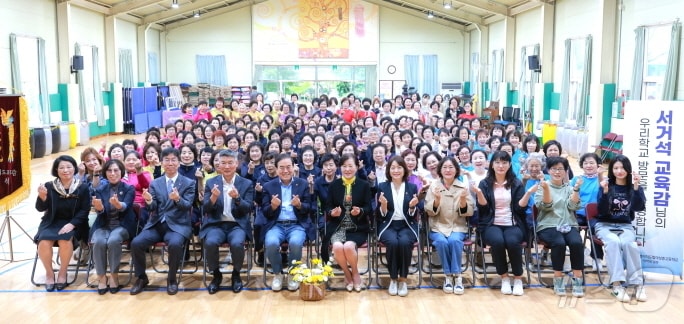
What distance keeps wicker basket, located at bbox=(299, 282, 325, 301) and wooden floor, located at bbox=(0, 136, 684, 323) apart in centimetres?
5

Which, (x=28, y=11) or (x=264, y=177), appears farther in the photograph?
(x=28, y=11)

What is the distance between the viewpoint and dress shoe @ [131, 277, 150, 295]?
16.6ft

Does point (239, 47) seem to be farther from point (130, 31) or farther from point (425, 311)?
point (425, 311)

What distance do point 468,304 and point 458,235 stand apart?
560 millimetres

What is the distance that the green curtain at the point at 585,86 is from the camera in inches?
523

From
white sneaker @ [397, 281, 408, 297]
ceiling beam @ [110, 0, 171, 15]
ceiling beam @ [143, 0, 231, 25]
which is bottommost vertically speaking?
white sneaker @ [397, 281, 408, 297]

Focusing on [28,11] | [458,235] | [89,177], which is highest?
[28,11]

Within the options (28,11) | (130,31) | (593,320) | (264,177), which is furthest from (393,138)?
(130,31)

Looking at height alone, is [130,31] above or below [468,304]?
above

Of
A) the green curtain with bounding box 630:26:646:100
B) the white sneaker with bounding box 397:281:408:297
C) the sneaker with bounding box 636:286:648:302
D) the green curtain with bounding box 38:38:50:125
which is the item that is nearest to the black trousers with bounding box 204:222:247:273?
the white sneaker with bounding box 397:281:408:297

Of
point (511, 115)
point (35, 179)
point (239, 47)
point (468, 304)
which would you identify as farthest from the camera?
point (239, 47)

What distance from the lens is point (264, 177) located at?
5.82 metres

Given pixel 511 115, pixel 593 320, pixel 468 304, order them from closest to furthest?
pixel 593 320, pixel 468 304, pixel 511 115

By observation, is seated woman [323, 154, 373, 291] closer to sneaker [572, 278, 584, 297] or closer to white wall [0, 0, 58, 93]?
sneaker [572, 278, 584, 297]
